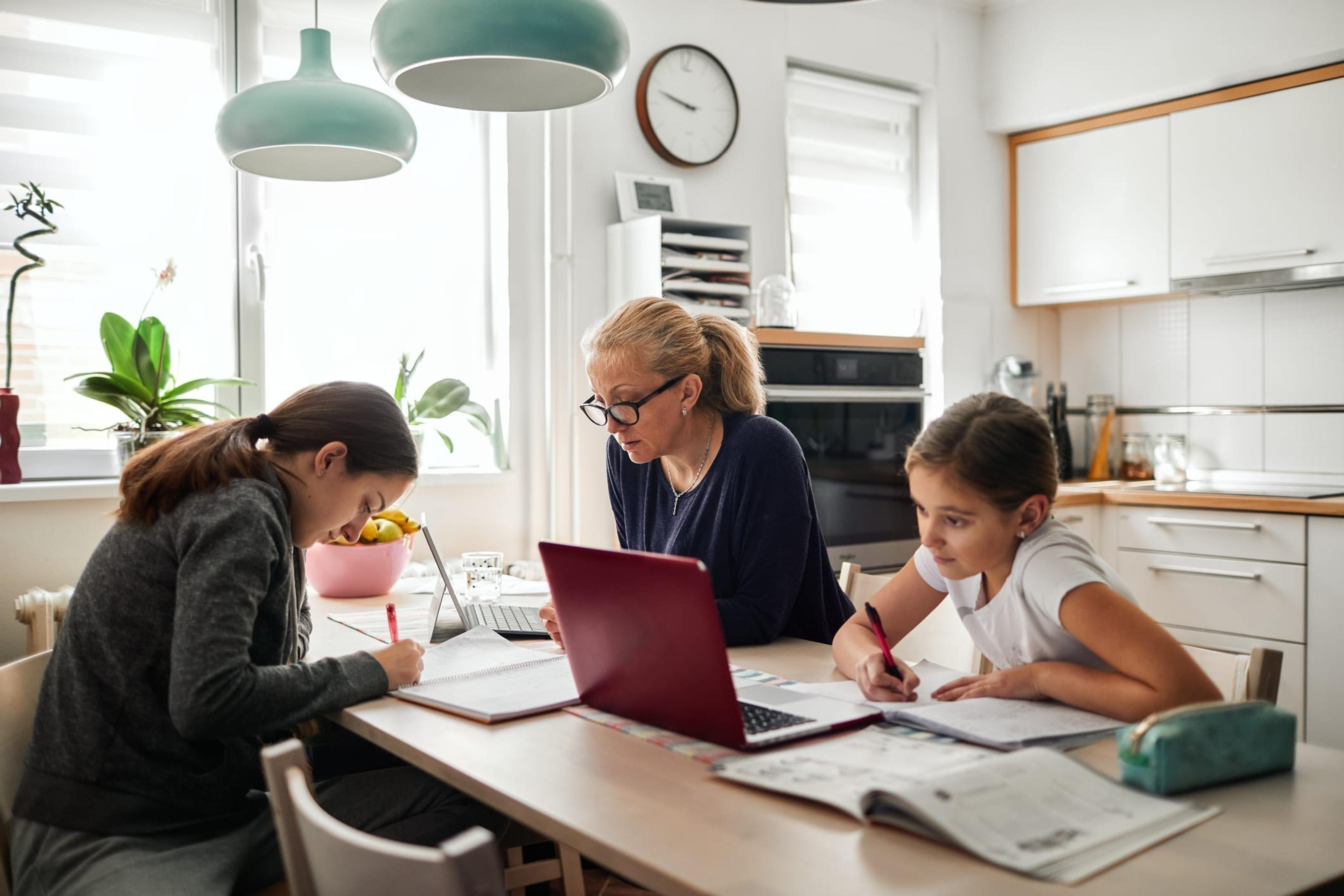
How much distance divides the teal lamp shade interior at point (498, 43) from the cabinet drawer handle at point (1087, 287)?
108 inches

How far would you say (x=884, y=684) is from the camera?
1367 millimetres

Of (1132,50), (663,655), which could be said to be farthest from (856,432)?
(663,655)

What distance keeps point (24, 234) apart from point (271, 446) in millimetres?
1459

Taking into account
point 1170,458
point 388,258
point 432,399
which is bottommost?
point 1170,458

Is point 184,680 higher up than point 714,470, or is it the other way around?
point 714,470

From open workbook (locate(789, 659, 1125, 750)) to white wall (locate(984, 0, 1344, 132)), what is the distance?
9.73 feet

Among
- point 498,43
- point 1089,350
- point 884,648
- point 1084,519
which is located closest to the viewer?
point 884,648

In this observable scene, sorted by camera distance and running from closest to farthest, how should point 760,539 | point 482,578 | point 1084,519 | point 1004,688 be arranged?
point 1004,688 → point 760,539 → point 482,578 → point 1084,519

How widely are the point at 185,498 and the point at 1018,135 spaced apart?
3738mm

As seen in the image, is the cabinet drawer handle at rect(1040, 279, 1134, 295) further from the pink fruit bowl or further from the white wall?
the pink fruit bowl

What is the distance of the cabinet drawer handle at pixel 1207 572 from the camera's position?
10.9 feet

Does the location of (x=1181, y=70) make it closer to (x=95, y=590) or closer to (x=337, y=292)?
(x=337, y=292)

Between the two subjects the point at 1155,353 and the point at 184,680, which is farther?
the point at 1155,353

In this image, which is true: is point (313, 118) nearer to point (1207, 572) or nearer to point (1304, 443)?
point (1207, 572)
